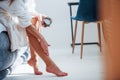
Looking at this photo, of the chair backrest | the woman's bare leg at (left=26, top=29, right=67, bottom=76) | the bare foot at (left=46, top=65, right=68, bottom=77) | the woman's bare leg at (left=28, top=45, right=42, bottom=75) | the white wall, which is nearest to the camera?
the woman's bare leg at (left=26, top=29, right=67, bottom=76)

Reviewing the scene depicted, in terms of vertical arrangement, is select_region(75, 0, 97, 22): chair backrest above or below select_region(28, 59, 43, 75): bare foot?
above

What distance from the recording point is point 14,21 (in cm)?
190

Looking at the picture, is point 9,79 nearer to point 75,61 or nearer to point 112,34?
point 75,61

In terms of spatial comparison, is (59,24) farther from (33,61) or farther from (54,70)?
(54,70)

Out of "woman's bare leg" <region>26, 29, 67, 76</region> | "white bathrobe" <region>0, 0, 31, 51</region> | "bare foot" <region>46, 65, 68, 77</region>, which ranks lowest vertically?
"bare foot" <region>46, 65, 68, 77</region>

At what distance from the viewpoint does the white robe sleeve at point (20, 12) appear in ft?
6.17

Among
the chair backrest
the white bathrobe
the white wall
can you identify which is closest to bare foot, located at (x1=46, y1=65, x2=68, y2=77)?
the white bathrobe

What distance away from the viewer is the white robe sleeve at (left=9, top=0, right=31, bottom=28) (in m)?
1.88

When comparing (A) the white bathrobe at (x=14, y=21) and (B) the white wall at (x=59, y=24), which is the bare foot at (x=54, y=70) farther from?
(B) the white wall at (x=59, y=24)

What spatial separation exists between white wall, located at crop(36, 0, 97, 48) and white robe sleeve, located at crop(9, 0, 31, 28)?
70.5 inches

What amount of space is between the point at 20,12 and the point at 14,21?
3.2 inches

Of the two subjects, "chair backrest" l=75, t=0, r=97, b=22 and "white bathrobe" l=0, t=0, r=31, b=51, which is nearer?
"white bathrobe" l=0, t=0, r=31, b=51

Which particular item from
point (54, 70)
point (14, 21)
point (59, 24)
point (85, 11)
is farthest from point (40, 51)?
point (59, 24)

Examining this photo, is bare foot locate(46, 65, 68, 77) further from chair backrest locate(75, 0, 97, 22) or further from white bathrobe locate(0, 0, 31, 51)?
chair backrest locate(75, 0, 97, 22)
